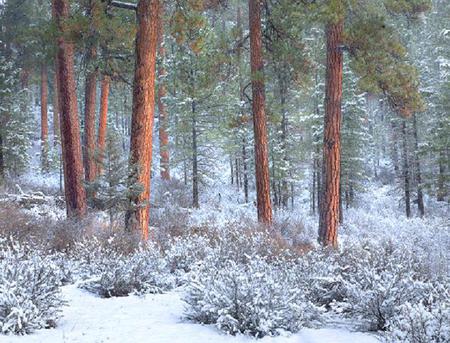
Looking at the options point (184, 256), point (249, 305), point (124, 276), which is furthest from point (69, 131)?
point (249, 305)

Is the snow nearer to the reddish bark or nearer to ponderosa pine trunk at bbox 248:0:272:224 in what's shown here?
ponderosa pine trunk at bbox 248:0:272:224

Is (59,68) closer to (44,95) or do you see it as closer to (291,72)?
(291,72)

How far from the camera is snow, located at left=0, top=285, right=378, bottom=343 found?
12.4 feet

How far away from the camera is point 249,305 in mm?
3957

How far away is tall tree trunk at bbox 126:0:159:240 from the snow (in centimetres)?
297

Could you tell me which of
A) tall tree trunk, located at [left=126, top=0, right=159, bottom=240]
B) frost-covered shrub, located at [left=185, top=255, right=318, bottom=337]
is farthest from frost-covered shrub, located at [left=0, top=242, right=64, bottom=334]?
tall tree trunk, located at [left=126, top=0, right=159, bottom=240]

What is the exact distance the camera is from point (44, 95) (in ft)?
94.8

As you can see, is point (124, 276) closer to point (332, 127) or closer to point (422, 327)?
point (422, 327)

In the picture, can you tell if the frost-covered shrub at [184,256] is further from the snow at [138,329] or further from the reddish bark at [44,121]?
the reddish bark at [44,121]

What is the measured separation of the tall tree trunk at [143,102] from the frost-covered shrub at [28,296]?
335 cm

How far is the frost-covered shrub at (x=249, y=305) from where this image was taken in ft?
13.0

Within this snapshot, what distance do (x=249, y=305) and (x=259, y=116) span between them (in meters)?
7.70

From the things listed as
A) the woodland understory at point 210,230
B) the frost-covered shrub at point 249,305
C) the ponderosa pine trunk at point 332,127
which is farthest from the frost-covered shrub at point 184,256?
the ponderosa pine trunk at point 332,127

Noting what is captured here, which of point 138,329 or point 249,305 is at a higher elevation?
point 249,305
